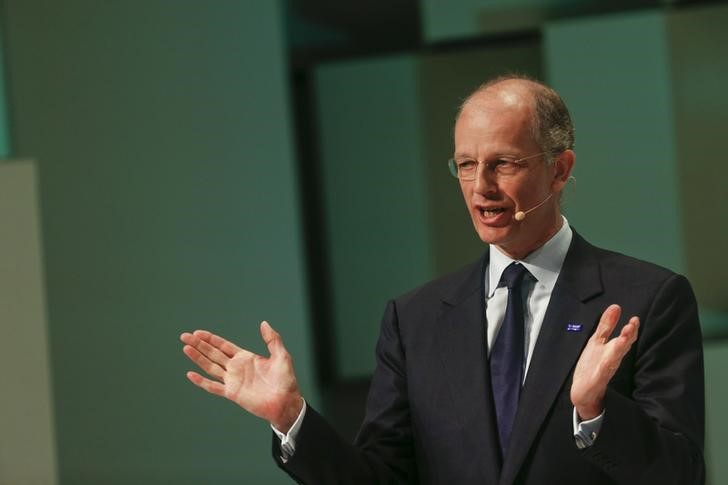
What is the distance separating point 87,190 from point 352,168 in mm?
1511

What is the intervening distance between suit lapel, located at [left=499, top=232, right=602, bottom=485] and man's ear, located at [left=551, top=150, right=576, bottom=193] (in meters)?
0.17

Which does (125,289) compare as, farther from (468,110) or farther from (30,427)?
(468,110)

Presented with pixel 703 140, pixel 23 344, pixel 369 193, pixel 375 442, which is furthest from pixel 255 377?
pixel 369 193

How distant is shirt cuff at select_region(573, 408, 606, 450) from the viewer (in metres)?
1.83

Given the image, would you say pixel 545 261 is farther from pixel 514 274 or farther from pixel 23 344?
pixel 23 344

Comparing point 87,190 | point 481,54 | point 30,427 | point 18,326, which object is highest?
point 481,54

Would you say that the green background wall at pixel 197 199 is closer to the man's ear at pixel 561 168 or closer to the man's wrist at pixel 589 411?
the man's ear at pixel 561 168

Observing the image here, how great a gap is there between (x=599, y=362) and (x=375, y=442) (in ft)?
1.74

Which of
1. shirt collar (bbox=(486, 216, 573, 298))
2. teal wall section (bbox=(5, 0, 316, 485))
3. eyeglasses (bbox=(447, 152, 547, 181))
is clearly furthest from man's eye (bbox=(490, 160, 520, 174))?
teal wall section (bbox=(5, 0, 316, 485))

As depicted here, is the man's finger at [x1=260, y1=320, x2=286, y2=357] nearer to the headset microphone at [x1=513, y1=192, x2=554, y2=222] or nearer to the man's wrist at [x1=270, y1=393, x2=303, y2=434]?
the man's wrist at [x1=270, y1=393, x2=303, y2=434]

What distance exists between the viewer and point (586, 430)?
6.08 ft

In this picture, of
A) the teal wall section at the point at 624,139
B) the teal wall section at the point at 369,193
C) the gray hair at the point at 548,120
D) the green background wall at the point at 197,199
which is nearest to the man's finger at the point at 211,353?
the gray hair at the point at 548,120

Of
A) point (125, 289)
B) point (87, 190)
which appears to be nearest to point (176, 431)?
point (125, 289)

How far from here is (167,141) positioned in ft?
21.1
